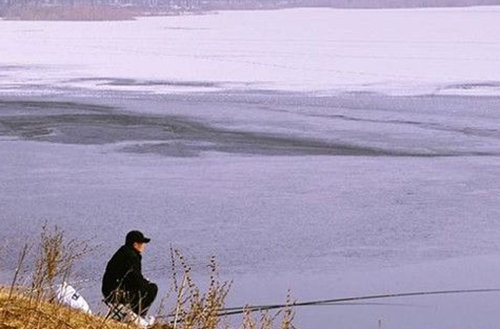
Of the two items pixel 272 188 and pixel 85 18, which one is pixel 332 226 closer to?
pixel 272 188

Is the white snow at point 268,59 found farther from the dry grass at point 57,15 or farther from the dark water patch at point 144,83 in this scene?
the dry grass at point 57,15

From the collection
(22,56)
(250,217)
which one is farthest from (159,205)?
(22,56)

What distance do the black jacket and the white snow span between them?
813 inches

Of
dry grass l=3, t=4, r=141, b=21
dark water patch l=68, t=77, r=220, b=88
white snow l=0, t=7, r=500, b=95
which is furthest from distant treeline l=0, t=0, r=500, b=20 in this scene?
dark water patch l=68, t=77, r=220, b=88

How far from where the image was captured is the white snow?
96.0ft

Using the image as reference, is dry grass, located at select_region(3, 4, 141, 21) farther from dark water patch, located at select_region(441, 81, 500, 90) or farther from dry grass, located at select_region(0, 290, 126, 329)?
dry grass, located at select_region(0, 290, 126, 329)

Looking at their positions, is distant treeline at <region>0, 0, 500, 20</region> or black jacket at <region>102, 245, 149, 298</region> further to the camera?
distant treeline at <region>0, 0, 500, 20</region>

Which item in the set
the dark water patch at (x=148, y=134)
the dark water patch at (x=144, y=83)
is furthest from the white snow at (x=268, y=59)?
the dark water patch at (x=148, y=134)

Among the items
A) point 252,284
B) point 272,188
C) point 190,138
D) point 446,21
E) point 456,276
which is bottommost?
point 252,284

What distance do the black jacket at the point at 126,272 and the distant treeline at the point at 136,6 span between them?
7201 cm

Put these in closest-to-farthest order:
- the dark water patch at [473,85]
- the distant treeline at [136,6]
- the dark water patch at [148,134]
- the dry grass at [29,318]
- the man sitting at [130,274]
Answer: the dry grass at [29,318], the man sitting at [130,274], the dark water patch at [148,134], the dark water patch at [473,85], the distant treeline at [136,6]

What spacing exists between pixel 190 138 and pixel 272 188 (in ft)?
17.6

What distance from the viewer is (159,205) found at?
1307 centimetres

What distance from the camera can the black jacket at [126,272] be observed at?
6.56 metres
